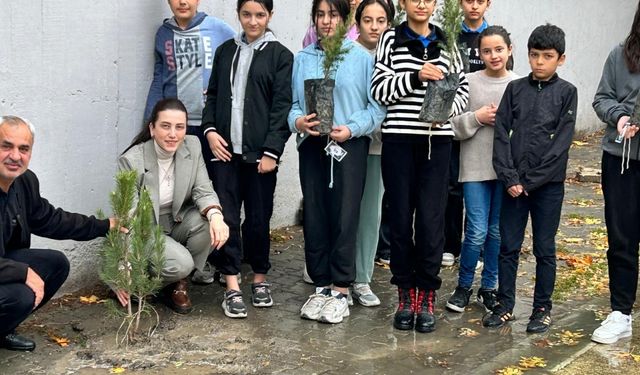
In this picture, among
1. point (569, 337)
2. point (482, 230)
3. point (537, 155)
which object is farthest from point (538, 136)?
point (569, 337)

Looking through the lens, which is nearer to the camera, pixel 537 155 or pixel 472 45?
pixel 537 155

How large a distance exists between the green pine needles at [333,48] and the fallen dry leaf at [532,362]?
218 cm

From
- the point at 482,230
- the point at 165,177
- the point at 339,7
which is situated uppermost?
the point at 339,7

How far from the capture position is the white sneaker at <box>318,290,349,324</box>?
656 cm

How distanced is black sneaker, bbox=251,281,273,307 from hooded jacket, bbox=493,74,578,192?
1.85 meters

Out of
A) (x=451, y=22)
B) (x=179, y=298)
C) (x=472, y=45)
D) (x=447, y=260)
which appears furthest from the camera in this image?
(x=447, y=260)

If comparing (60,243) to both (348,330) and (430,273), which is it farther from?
(430,273)

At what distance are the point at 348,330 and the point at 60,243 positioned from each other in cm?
213

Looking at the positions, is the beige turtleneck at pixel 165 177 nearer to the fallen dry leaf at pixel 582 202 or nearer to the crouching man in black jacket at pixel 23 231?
the crouching man in black jacket at pixel 23 231

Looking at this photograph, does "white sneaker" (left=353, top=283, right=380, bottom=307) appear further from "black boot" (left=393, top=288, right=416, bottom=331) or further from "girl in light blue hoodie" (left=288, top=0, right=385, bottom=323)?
"black boot" (left=393, top=288, right=416, bottom=331)

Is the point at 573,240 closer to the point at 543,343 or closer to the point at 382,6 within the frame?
the point at 543,343

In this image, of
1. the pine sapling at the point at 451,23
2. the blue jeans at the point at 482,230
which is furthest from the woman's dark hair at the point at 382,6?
the blue jeans at the point at 482,230

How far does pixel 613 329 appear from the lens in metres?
6.34

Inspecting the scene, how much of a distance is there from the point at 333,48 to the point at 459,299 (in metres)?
2.07
